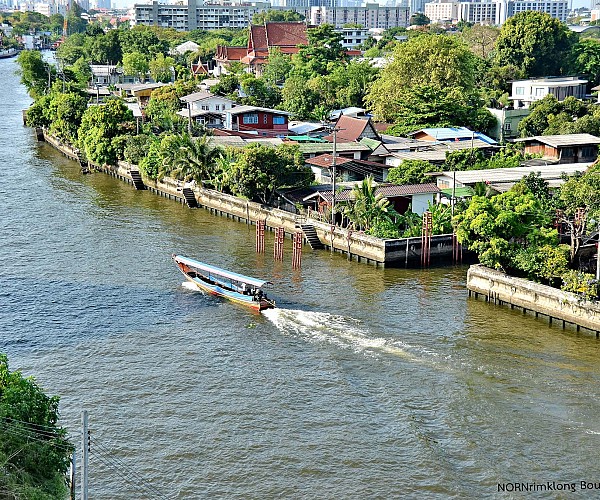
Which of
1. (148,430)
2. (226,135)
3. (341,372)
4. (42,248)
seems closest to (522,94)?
(226,135)

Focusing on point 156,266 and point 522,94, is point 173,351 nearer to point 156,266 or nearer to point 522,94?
point 156,266

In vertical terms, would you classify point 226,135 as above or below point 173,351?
above

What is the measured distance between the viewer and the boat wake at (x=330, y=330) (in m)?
24.5

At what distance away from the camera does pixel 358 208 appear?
111 feet

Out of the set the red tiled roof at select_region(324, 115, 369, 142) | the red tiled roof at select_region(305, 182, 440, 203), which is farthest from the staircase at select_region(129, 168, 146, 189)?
the red tiled roof at select_region(305, 182, 440, 203)

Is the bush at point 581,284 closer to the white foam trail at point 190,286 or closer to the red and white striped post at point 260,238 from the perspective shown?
the white foam trail at point 190,286

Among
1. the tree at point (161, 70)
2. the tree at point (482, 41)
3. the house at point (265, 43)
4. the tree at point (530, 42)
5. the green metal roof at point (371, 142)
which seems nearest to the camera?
the green metal roof at point (371, 142)

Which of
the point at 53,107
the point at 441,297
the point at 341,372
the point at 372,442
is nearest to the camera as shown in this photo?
the point at 372,442

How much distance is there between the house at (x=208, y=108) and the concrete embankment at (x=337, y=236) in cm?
1425

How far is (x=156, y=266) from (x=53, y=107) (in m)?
32.9

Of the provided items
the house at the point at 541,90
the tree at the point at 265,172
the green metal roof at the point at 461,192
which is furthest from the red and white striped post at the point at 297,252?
the house at the point at 541,90

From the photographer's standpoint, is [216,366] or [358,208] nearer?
[216,366]

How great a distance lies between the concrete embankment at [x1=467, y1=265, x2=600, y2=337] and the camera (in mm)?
25812

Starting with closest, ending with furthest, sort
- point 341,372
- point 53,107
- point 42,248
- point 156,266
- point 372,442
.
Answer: point 372,442 → point 341,372 → point 156,266 → point 42,248 → point 53,107
